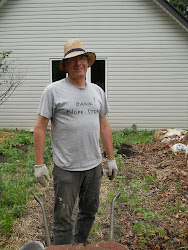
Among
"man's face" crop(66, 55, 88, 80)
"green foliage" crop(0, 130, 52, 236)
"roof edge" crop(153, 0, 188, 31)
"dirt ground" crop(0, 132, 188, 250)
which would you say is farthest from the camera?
"roof edge" crop(153, 0, 188, 31)

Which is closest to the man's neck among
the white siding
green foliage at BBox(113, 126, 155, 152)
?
green foliage at BBox(113, 126, 155, 152)

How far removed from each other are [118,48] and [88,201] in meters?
7.44

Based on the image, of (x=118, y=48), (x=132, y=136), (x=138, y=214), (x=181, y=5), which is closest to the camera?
(x=138, y=214)

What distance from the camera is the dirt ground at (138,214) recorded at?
3164 mm

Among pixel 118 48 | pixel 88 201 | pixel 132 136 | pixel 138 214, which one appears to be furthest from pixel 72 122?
pixel 118 48

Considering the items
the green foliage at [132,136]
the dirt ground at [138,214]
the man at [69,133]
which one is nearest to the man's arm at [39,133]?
the man at [69,133]

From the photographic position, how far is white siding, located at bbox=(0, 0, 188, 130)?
9133 mm

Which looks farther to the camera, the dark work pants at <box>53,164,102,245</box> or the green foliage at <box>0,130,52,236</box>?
the green foliage at <box>0,130,52,236</box>

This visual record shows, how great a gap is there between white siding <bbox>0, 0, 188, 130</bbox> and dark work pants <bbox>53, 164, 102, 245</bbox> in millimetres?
6986

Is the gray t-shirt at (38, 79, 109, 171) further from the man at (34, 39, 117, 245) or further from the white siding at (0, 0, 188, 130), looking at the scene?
the white siding at (0, 0, 188, 130)

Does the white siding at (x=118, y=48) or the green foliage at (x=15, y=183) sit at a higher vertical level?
the white siding at (x=118, y=48)

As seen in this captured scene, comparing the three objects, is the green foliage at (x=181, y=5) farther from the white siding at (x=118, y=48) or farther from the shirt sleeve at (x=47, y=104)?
the shirt sleeve at (x=47, y=104)

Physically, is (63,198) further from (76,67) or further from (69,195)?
(76,67)

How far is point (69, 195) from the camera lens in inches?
101
